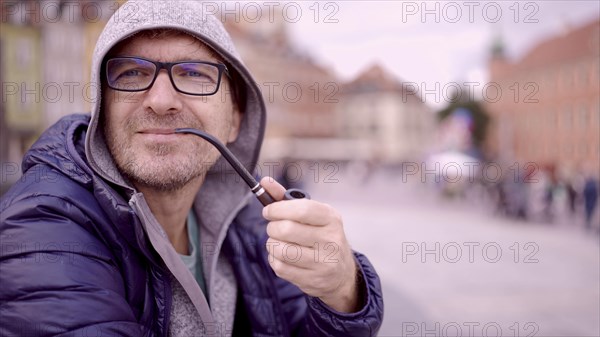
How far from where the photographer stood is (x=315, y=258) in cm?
108

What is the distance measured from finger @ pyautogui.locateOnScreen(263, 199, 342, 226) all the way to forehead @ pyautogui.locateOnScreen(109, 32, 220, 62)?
0.54 m

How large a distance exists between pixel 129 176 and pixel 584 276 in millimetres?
7938

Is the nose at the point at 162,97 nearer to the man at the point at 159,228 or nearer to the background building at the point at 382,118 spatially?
the man at the point at 159,228

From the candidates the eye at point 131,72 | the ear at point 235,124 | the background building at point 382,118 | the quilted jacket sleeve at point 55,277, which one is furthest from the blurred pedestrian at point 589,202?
the background building at point 382,118

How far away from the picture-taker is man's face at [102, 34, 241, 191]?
4.39 ft

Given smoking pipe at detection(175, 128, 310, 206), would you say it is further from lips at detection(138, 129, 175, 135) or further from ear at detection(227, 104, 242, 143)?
ear at detection(227, 104, 242, 143)

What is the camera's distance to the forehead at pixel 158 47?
1360 mm

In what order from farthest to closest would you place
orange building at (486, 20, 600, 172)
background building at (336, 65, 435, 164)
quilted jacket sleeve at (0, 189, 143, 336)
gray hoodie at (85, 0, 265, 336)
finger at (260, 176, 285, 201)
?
background building at (336, 65, 435, 164) < orange building at (486, 20, 600, 172) < gray hoodie at (85, 0, 265, 336) < finger at (260, 176, 285, 201) < quilted jacket sleeve at (0, 189, 143, 336)

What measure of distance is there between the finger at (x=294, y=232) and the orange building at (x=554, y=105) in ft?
159

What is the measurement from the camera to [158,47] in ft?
4.47

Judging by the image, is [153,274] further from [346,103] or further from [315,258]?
[346,103]

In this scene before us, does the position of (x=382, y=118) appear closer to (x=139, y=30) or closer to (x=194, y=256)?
(x=194, y=256)

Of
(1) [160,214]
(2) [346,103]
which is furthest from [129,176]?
(2) [346,103]

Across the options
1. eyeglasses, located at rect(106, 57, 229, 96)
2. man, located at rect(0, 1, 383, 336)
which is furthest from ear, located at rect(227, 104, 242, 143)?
eyeglasses, located at rect(106, 57, 229, 96)
